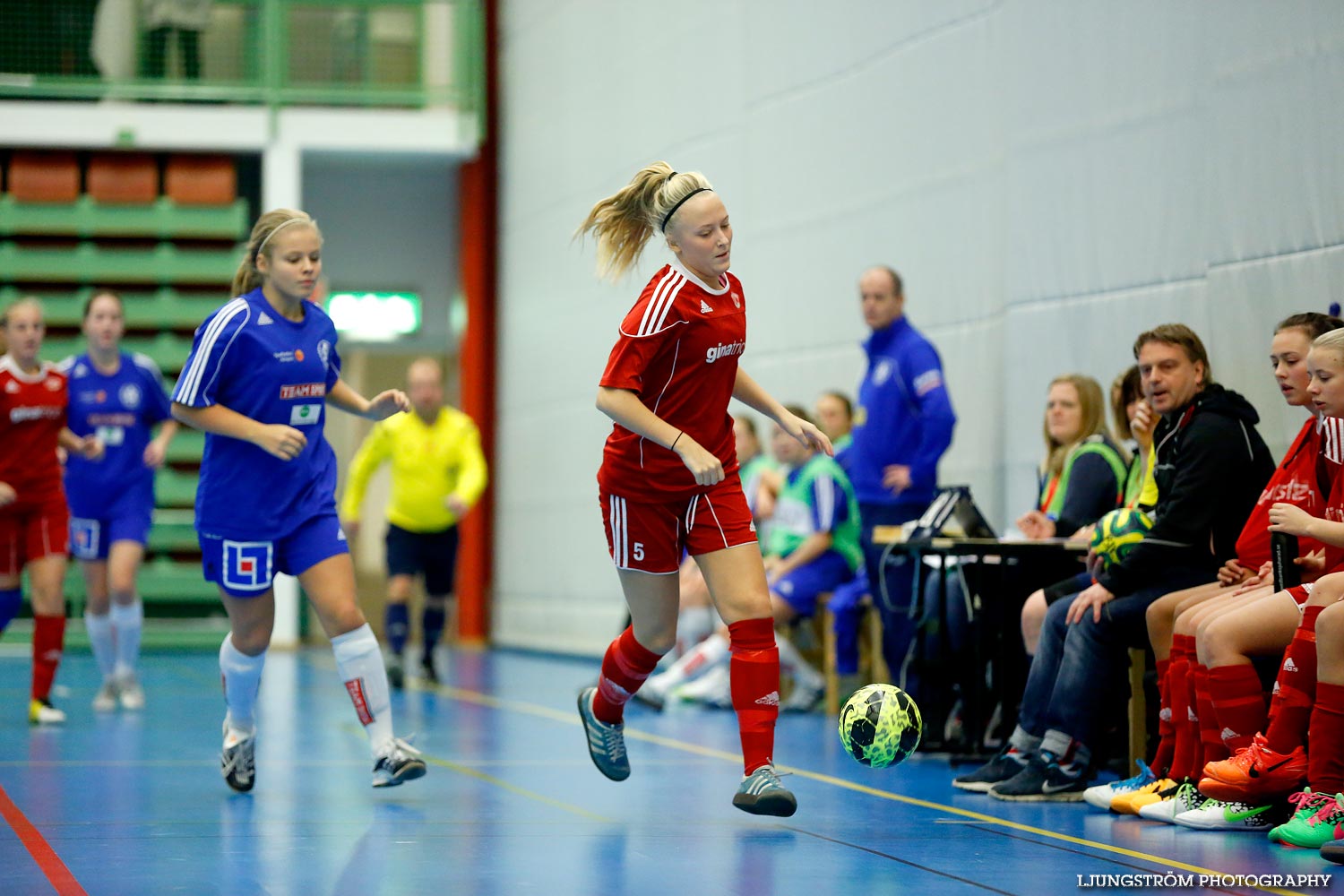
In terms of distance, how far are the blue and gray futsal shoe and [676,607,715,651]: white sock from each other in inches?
170

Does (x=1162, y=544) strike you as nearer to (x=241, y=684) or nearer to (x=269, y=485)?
(x=269, y=485)

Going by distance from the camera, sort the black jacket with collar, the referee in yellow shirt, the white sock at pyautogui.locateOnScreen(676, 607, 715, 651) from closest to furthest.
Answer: the black jacket with collar, the white sock at pyautogui.locateOnScreen(676, 607, 715, 651), the referee in yellow shirt

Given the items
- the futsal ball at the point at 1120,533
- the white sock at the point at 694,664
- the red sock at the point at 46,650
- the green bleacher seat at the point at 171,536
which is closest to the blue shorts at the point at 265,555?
the futsal ball at the point at 1120,533

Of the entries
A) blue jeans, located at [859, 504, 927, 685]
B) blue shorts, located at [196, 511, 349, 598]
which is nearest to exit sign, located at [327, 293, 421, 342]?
blue jeans, located at [859, 504, 927, 685]

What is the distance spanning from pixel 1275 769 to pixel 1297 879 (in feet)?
2.30

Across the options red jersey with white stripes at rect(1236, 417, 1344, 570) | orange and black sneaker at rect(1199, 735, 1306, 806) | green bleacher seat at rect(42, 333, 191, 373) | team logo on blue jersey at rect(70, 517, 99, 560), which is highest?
green bleacher seat at rect(42, 333, 191, 373)

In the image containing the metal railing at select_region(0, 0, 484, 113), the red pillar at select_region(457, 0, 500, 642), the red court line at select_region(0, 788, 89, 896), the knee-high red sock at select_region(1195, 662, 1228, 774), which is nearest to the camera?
the red court line at select_region(0, 788, 89, 896)

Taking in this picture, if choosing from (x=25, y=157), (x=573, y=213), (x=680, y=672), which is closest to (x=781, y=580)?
(x=680, y=672)

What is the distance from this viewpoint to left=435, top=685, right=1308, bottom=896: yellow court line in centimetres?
416

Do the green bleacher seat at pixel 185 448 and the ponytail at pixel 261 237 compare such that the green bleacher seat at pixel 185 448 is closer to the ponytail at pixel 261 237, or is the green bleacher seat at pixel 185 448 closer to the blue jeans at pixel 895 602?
the blue jeans at pixel 895 602

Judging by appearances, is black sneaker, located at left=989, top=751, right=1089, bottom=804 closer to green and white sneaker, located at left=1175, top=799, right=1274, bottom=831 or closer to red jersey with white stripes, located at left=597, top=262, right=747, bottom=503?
green and white sneaker, located at left=1175, top=799, right=1274, bottom=831

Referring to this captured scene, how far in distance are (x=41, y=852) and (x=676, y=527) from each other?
75.9 inches

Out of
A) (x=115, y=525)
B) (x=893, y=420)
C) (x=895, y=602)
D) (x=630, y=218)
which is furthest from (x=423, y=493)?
(x=630, y=218)

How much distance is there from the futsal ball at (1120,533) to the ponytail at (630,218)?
1.70m
